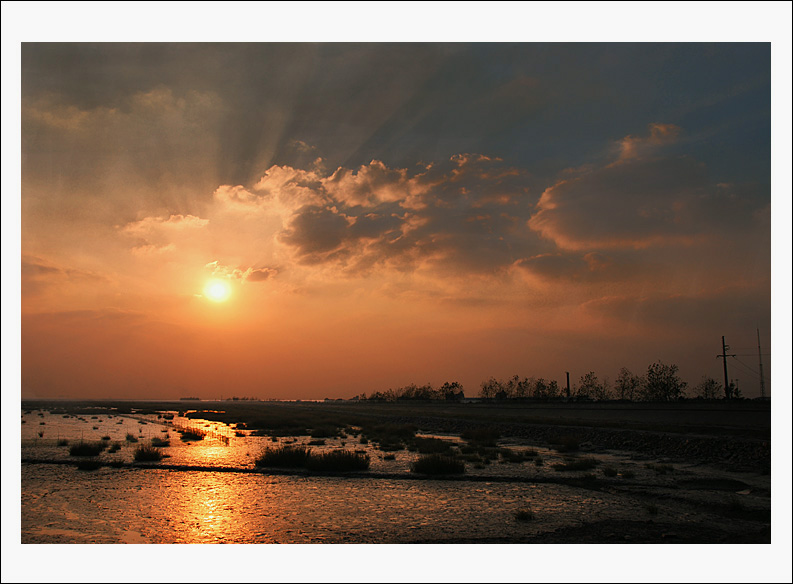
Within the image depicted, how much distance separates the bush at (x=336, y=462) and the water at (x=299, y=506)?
75 centimetres

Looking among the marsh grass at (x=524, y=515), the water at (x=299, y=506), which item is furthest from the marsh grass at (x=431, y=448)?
the marsh grass at (x=524, y=515)

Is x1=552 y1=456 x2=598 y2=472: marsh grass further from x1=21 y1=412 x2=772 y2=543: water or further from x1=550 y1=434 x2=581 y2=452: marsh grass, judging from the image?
x1=550 y1=434 x2=581 y2=452: marsh grass

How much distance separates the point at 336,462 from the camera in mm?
20719

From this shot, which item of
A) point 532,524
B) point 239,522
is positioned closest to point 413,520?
point 532,524

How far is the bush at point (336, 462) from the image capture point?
2045 centimetres

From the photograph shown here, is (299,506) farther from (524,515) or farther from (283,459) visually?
(283,459)

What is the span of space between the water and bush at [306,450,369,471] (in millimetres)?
748

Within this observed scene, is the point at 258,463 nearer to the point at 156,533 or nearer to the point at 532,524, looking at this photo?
the point at 156,533

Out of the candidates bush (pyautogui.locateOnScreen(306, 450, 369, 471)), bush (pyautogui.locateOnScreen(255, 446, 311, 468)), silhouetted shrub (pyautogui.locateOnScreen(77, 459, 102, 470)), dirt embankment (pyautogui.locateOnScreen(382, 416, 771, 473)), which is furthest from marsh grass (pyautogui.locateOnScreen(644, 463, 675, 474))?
silhouetted shrub (pyautogui.locateOnScreen(77, 459, 102, 470))

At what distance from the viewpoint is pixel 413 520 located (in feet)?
39.2

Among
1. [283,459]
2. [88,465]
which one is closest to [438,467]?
[283,459]

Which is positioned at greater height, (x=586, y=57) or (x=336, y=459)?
(x=586, y=57)

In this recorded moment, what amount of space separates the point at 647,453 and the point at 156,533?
23.3m

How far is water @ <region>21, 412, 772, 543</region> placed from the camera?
35.4 ft
